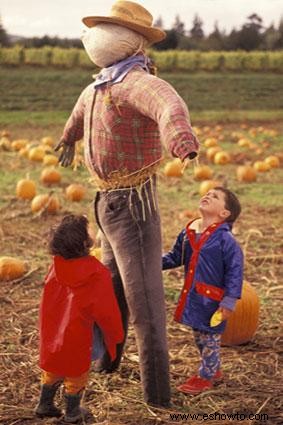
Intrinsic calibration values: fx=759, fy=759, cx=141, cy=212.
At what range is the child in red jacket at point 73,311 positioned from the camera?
12.2 feet

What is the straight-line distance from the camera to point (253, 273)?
272 inches

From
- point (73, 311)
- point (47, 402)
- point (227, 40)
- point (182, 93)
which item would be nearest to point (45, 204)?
point (47, 402)

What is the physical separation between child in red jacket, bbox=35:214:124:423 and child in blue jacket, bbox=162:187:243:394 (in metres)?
0.67

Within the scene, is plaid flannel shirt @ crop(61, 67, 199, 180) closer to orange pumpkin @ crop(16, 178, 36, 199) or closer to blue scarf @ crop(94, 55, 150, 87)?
blue scarf @ crop(94, 55, 150, 87)

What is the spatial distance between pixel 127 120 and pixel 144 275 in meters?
0.82

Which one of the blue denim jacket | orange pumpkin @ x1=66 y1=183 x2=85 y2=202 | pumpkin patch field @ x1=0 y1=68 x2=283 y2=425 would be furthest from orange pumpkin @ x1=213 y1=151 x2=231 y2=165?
the blue denim jacket

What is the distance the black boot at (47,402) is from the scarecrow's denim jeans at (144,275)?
50cm

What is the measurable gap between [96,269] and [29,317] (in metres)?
2.10

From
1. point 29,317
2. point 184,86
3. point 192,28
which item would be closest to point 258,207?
point 29,317

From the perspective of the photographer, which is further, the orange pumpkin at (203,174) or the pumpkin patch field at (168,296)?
the orange pumpkin at (203,174)

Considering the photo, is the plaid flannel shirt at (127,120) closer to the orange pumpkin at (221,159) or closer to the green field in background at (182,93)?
the orange pumpkin at (221,159)

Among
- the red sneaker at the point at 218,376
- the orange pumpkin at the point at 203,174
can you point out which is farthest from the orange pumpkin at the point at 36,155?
the red sneaker at the point at 218,376

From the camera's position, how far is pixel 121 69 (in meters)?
4.02

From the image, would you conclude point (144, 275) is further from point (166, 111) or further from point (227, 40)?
point (227, 40)
